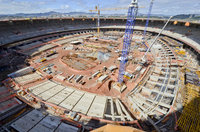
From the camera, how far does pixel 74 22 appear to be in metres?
95.6

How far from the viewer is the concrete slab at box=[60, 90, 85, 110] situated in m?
20.0

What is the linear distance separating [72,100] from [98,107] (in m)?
6.39

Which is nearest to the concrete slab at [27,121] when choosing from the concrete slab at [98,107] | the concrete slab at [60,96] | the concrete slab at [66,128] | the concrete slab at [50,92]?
the concrete slab at [60,96]

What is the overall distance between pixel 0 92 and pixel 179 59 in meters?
62.5

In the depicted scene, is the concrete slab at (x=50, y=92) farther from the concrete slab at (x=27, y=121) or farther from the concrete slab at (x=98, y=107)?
the concrete slab at (x=98, y=107)

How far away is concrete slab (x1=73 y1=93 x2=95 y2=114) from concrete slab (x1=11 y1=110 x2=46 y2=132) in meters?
Answer: 6.51

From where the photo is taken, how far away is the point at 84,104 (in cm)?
2045

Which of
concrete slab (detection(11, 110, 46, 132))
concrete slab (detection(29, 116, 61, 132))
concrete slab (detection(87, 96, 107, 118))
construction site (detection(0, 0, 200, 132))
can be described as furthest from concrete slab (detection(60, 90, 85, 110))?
concrete slab (detection(11, 110, 46, 132))

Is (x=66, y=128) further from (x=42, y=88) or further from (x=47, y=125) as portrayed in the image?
(x=42, y=88)

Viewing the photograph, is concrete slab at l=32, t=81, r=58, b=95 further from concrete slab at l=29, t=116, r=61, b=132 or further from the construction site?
concrete slab at l=29, t=116, r=61, b=132

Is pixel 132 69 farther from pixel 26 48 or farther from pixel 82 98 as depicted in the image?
pixel 26 48

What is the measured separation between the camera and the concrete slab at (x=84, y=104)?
1912 cm

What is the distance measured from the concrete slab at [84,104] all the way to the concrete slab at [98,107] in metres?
0.86

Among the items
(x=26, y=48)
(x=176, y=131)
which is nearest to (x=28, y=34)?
(x=26, y=48)
